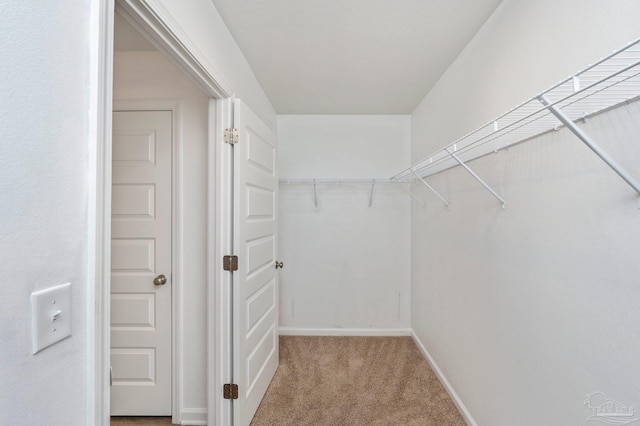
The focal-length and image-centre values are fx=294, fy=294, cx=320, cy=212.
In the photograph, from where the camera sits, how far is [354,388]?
7.29 ft

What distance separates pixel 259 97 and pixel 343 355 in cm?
242

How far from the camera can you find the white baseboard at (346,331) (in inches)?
124

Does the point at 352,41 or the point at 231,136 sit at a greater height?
the point at 352,41

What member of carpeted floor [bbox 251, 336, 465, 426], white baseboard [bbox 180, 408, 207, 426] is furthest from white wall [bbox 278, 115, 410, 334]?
white baseboard [bbox 180, 408, 207, 426]

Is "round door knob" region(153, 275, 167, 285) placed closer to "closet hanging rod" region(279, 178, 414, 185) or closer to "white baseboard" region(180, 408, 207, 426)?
"white baseboard" region(180, 408, 207, 426)

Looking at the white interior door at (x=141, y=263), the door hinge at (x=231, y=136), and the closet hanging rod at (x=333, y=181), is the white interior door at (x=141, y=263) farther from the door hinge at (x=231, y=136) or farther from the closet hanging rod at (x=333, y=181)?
the closet hanging rod at (x=333, y=181)

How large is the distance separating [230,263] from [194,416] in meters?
1.08

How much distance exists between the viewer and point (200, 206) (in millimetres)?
1927

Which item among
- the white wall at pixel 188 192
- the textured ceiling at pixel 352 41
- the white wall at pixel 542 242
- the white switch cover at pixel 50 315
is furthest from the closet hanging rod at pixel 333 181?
the white switch cover at pixel 50 315

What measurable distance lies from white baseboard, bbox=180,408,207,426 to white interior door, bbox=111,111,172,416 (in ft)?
0.40

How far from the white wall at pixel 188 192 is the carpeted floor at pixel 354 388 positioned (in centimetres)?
52

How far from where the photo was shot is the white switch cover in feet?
1.99

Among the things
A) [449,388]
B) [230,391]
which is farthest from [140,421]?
[449,388]

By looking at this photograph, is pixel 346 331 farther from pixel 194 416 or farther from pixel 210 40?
pixel 210 40
